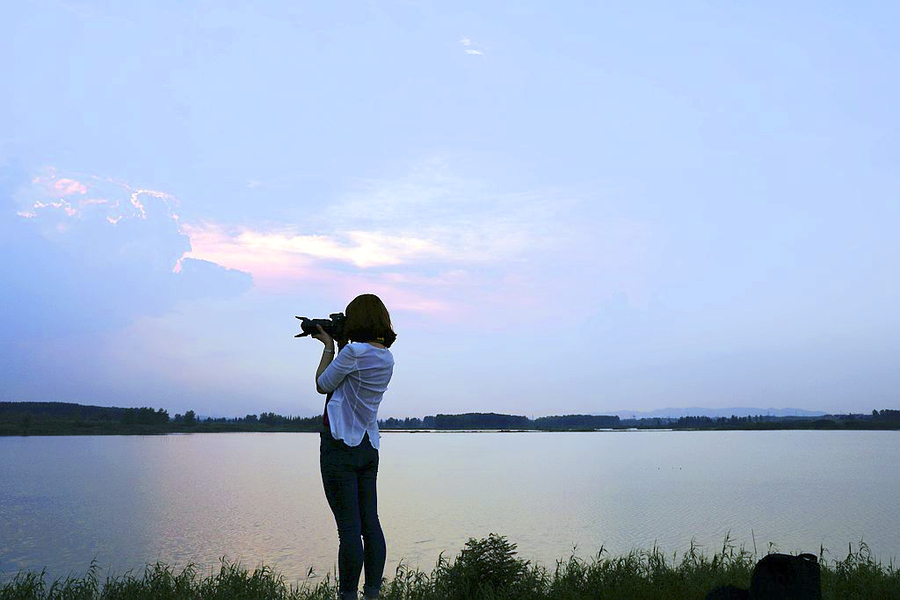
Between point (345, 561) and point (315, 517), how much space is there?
818 inches

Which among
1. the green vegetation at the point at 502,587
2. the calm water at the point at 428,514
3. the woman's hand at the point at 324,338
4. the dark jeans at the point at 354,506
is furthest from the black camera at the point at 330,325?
the calm water at the point at 428,514

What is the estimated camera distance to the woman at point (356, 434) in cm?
467

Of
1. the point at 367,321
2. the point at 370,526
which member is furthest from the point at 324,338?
the point at 370,526

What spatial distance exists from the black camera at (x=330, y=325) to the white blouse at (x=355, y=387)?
0.33 metres

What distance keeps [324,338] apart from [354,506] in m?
1.17

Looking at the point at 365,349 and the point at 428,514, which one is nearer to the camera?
the point at 365,349

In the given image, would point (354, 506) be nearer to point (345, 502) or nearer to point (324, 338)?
point (345, 502)

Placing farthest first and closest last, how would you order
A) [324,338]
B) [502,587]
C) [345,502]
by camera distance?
1. [502,587]
2. [324,338]
3. [345,502]

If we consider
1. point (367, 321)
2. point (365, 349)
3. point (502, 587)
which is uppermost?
point (367, 321)

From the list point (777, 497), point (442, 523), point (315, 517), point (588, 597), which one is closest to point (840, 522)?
point (777, 497)

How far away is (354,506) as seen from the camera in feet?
15.5

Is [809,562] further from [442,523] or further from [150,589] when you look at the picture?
[442,523]

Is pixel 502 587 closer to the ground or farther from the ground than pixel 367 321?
closer to the ground

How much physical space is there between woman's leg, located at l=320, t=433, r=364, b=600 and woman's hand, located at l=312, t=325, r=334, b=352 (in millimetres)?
633
